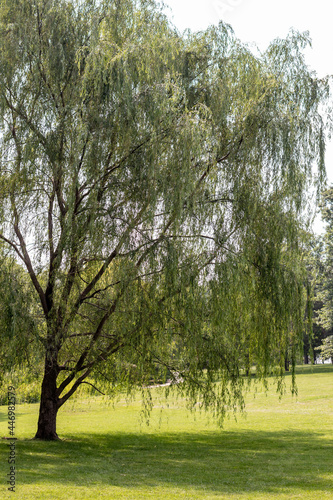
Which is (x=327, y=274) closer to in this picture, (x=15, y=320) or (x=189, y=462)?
(x=189, y=462)

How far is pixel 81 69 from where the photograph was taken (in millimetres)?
9094

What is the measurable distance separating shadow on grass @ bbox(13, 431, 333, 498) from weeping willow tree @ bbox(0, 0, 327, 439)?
140 centimetres

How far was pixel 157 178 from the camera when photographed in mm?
8094

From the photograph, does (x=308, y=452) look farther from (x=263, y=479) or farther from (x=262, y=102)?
(x=262, y=102)

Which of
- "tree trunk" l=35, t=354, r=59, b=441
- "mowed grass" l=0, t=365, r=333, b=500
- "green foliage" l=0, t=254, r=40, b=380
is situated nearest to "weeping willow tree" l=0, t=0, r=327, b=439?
"green foliage" l=0, t=254, r=40, b=380

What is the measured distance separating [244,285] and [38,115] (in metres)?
4.74

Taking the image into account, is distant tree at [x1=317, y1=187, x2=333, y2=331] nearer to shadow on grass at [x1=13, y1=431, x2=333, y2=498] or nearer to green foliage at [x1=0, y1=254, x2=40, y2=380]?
shadow on grass at [x1=13, y1=431, x2=333, y2=498]

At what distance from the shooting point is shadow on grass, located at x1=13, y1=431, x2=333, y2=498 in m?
8.01

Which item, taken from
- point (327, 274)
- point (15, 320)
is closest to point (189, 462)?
point (15, 320)

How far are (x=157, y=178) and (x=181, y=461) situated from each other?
578 centimetres

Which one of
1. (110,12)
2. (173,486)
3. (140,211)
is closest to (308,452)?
(173,486)

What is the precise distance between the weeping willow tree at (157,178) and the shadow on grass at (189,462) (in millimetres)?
1403

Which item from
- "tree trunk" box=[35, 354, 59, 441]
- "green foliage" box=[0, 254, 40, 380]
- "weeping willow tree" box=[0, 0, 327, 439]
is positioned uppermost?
"weeping willow tree" box=[0, 0, 327, 439]

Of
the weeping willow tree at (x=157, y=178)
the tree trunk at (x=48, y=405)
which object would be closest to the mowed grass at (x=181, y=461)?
the tree trunk at (x=48, y=405)
